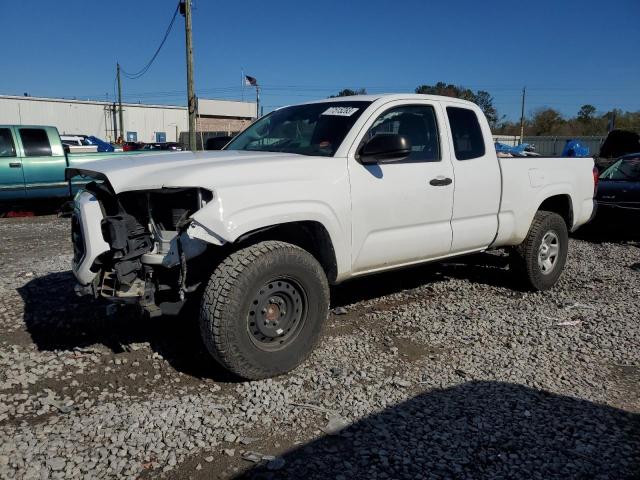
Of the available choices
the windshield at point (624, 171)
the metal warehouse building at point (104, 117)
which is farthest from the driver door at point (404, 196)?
the metal warehouse building at point (104, 117)

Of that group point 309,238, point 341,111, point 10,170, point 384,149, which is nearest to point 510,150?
point 341,111

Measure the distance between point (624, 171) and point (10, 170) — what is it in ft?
39.5

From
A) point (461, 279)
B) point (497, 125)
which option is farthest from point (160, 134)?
point (461, 279)

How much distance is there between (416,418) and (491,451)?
1.60 ft

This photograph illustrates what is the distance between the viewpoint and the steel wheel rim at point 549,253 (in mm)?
5891

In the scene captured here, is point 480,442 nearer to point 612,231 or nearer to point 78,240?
point 78,240

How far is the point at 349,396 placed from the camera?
347cm

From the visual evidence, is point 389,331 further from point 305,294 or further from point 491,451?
point 491,451

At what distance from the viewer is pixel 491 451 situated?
288 cm

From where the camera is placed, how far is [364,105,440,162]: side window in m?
4.59

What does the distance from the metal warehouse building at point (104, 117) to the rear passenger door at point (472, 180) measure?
4266 cm

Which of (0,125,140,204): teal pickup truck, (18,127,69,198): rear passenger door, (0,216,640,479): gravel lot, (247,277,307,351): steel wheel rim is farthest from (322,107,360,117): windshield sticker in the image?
(18,127,69,198): rear passenger door

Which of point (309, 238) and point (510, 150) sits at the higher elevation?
point (510, 150)

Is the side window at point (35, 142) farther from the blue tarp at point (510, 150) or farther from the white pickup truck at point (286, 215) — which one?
the blue tarp at point (510, 150)
